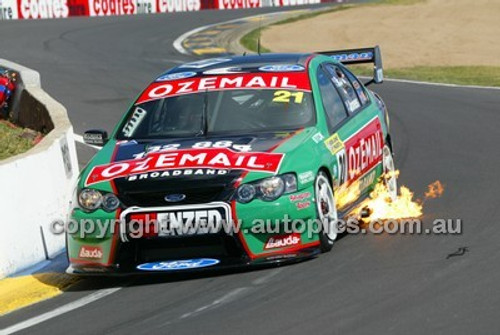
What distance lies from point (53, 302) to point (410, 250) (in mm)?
2448

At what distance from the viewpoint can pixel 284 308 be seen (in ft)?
Answer: 22.8

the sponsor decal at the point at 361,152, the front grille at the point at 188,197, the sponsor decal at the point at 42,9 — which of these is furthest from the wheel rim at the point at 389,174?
the sponsor decal at the point at 42,9

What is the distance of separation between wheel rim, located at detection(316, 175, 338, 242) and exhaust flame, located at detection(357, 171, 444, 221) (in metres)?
0.89

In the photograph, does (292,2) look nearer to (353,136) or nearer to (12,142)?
(12,142)

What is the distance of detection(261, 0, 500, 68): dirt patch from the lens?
29.3m

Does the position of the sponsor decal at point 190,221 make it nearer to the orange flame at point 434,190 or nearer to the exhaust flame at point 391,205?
the exhaust flame at point 391,205

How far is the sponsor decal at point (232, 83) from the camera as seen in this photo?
929 centimetres

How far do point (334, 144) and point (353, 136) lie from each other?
0.57m

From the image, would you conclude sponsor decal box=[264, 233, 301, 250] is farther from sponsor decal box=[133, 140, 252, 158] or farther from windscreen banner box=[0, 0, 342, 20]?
windscreen banner box=[0, 0, 342, 20]

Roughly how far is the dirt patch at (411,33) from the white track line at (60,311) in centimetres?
1952

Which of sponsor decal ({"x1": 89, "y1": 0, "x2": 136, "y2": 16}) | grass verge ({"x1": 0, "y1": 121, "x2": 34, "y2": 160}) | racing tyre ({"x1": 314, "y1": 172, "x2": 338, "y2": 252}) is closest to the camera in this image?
racing tyre ({"x1": 314, "y1": 172, "x2": 338, "y2": 252})

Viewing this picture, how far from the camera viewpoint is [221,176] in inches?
310

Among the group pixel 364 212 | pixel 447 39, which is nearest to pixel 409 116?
pixel 364 212

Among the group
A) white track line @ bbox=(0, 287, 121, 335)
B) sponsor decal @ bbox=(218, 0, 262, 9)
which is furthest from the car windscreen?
sponsor decal @ bbox=(218, 0, 262, 9)
